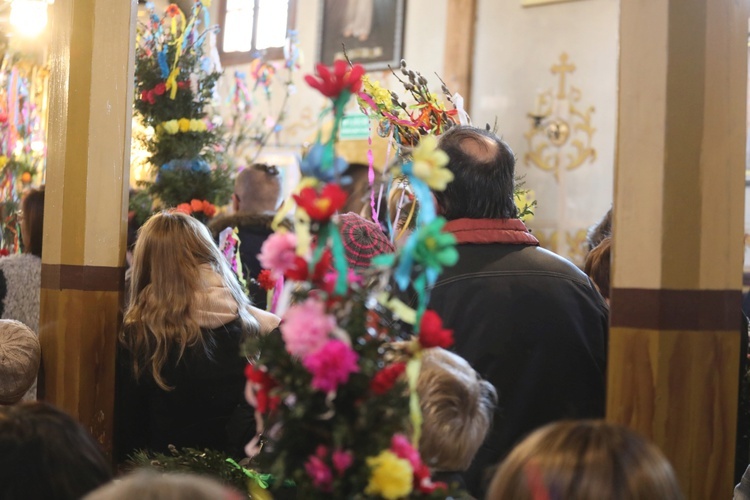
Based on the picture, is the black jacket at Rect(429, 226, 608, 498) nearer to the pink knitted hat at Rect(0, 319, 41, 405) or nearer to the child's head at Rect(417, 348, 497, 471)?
the child's head at Rect(417, 348, 497, 471)

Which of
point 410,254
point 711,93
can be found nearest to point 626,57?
point 711,93

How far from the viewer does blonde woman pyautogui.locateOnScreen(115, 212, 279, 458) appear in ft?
8.84

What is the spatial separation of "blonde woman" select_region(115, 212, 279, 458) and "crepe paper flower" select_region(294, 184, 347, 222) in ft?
4.42

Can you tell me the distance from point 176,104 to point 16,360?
6.55 ft

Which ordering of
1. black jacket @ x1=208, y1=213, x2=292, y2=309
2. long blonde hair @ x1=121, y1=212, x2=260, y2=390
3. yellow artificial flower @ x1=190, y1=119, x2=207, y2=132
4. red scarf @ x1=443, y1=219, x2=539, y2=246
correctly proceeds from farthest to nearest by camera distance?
yellow artificial flower @ x1=190, y1=119, x2=207, y2=132, black jacket @ x1=208, y1=213, x2=292, y2=309, long blonde hair @ x1=121, y1=212, x2=260, y2=390, red scarf @ x1=443, y1=219, x2=539, y2=246

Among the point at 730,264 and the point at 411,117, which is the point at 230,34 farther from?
the point at 730,264

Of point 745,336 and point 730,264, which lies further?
point 745,336

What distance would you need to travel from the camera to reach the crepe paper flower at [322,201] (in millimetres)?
1409

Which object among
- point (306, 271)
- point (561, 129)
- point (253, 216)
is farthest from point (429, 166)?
point (561, 129)

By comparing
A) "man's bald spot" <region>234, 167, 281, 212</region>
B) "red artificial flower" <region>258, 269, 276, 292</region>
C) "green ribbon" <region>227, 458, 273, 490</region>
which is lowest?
Result: "green ribbon" <region>227, 458, 273, 490</region>

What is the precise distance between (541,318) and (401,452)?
3.41 ft

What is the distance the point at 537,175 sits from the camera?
8.73m

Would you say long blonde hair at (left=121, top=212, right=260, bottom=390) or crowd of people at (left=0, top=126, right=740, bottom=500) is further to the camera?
long blonde hair at (left=121, top=212, right=260, bottom=390)

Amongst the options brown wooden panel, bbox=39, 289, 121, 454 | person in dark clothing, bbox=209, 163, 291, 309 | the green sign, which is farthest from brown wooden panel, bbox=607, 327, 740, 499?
the green sign
